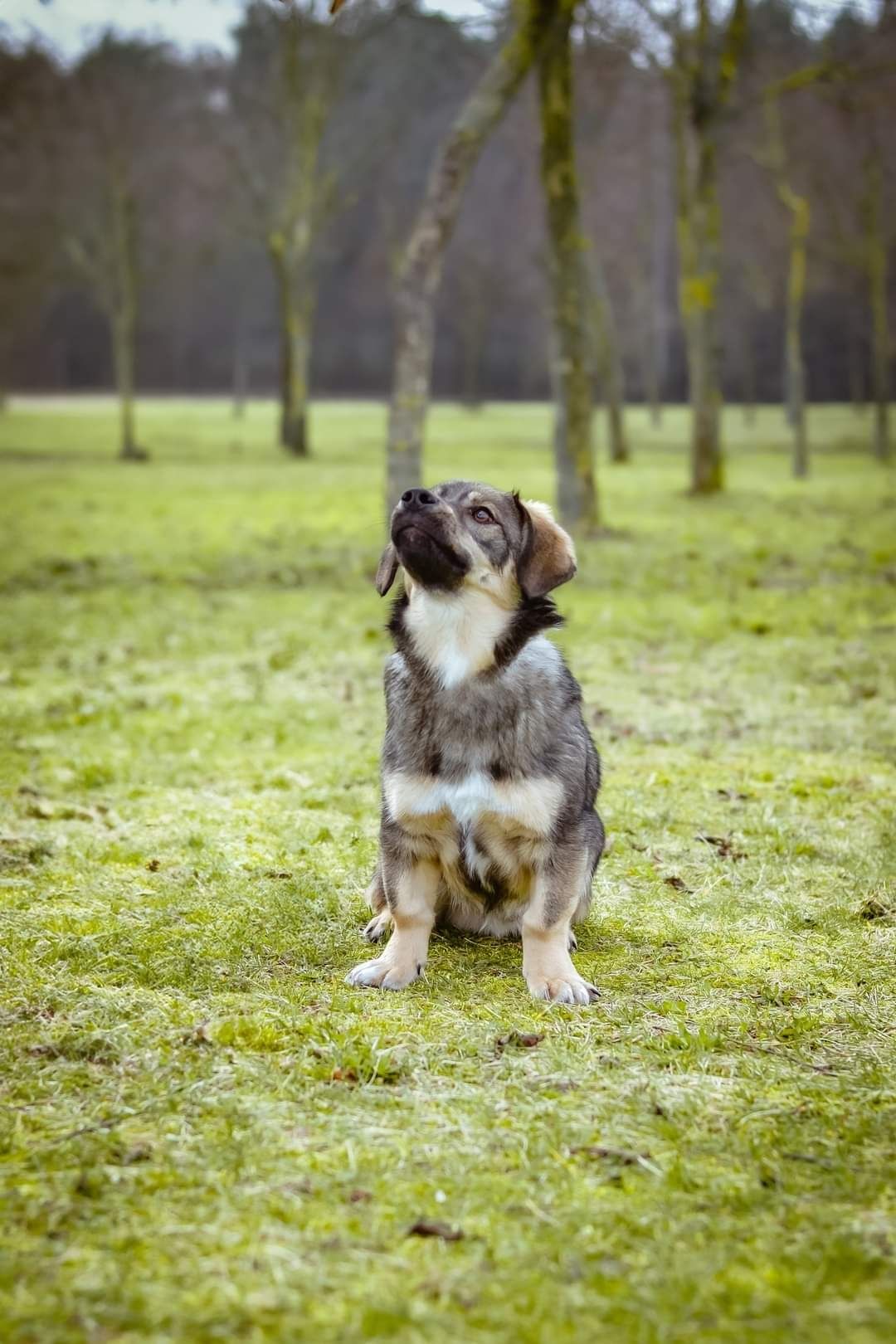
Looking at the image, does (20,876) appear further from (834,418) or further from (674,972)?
(834,418)

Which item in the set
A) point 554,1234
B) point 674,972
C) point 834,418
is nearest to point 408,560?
point 674,972

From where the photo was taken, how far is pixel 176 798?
7.09m

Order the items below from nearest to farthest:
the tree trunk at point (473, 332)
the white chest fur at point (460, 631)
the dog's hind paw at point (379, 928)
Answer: the white chest fur at point (460, 631), the dog's hind paw at point (379, 928), the tree trunk at point (473, 332)

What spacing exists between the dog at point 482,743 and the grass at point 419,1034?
25cm

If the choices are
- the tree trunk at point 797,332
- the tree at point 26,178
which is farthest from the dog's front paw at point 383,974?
the tree at point 26,178

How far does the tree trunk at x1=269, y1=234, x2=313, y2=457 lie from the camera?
1352 inches

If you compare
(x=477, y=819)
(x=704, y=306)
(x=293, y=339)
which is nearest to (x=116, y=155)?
(x=293, y=339)

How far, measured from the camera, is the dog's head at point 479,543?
15.3 ft

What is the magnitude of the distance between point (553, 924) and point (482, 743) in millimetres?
666

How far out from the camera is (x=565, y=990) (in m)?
4.53

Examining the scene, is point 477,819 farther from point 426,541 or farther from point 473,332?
point 473,332

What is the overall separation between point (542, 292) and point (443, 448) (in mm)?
17058

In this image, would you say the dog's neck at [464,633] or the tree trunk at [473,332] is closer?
the dog's neck at [464,633]

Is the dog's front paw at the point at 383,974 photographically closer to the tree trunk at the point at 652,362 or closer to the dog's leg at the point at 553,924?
the dog's leg at the point at 553,924
